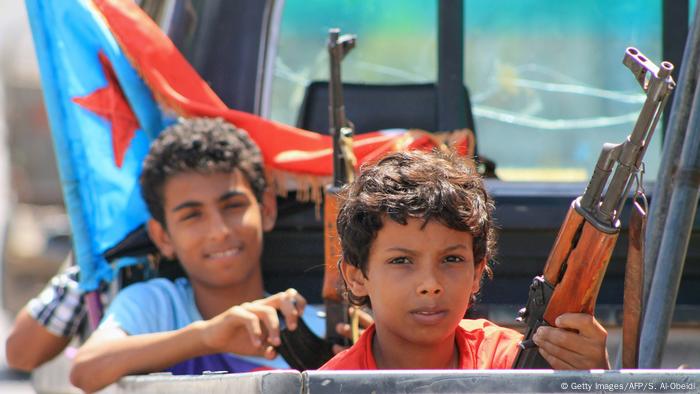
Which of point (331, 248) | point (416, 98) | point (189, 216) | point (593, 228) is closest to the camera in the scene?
point (593, 228)

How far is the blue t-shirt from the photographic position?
3.15 meters

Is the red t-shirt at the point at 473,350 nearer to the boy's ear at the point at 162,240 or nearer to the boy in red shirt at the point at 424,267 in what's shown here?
the boy in red shirt at the point at 424,267

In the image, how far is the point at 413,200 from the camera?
2258mm

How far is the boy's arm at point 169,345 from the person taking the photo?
9.14 ft

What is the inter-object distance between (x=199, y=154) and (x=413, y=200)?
1.20 meters

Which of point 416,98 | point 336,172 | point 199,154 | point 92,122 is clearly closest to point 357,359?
point 336,172

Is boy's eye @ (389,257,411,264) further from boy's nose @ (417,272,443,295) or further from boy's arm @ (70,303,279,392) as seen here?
boy's arm @ (70,303,279,392)

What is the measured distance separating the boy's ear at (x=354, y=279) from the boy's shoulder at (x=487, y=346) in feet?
0.66

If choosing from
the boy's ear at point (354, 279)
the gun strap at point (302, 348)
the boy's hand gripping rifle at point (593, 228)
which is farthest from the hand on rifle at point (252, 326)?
the boy's hand gripping rifle at point (593, 228)

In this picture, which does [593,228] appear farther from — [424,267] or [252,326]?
[252,326]

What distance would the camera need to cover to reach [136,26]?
3451 millimetres

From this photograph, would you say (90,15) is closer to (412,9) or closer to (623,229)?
(412,9)

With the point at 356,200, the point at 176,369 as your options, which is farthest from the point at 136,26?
the point at 356,200

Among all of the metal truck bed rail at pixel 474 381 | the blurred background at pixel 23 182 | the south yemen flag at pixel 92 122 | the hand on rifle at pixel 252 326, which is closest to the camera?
the metal truck bed rail at pixel 474 381
